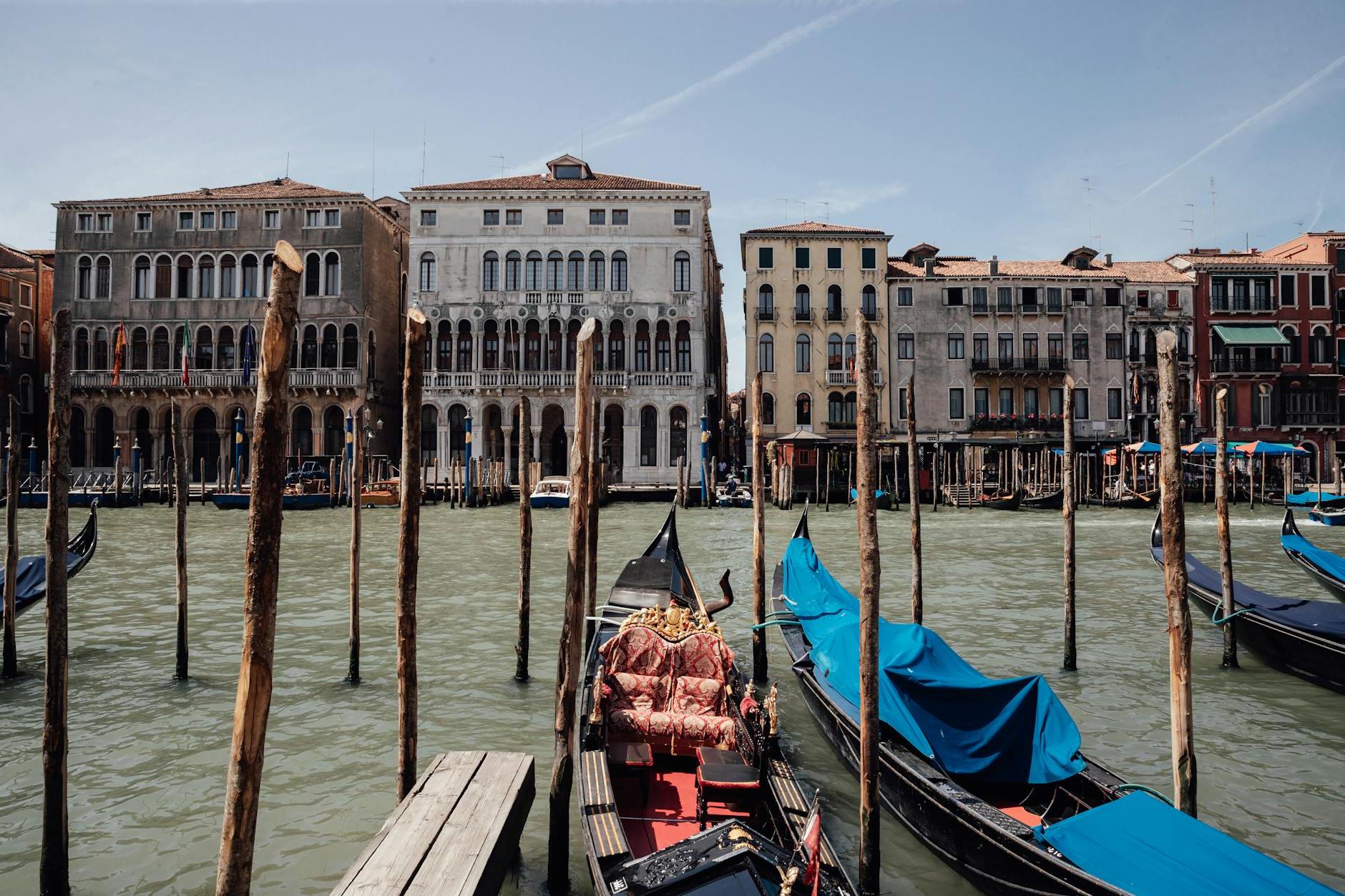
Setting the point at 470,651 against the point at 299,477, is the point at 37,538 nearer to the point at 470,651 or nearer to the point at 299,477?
the point at 299,477

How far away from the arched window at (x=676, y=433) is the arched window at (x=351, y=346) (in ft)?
34.0

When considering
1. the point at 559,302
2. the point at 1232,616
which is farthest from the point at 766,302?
the point at 1232,616

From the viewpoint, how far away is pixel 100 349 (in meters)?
29.0

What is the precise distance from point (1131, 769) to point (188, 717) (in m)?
5.97

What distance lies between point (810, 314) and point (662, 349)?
16.4 ft

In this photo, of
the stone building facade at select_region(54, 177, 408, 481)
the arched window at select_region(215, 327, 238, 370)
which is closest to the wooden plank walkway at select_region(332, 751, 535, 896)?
the stone building facade at select_region(54, 177, 408, 481)

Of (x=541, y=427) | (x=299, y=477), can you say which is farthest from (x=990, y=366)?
(x=299, y=477)

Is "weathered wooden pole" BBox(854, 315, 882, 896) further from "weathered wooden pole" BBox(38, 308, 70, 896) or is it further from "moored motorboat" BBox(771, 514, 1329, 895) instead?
"weathered wooden pole" BBox(38, 308, 70, 896)

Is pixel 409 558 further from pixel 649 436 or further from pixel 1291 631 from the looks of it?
pixel 649 436

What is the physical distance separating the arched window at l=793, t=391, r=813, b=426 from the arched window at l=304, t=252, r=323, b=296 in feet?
52.3

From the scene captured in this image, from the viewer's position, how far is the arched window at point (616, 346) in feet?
96.5

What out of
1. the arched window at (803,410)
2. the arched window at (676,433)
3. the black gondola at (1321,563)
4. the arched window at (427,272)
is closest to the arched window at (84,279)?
the arched window at (427,272)

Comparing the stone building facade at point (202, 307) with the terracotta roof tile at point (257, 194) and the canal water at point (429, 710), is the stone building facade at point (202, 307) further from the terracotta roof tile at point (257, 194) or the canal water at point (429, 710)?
the canal water at point (429, 710)

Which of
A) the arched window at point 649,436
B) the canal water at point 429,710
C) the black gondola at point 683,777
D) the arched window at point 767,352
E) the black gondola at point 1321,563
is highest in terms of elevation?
the arched window at point 767,352
